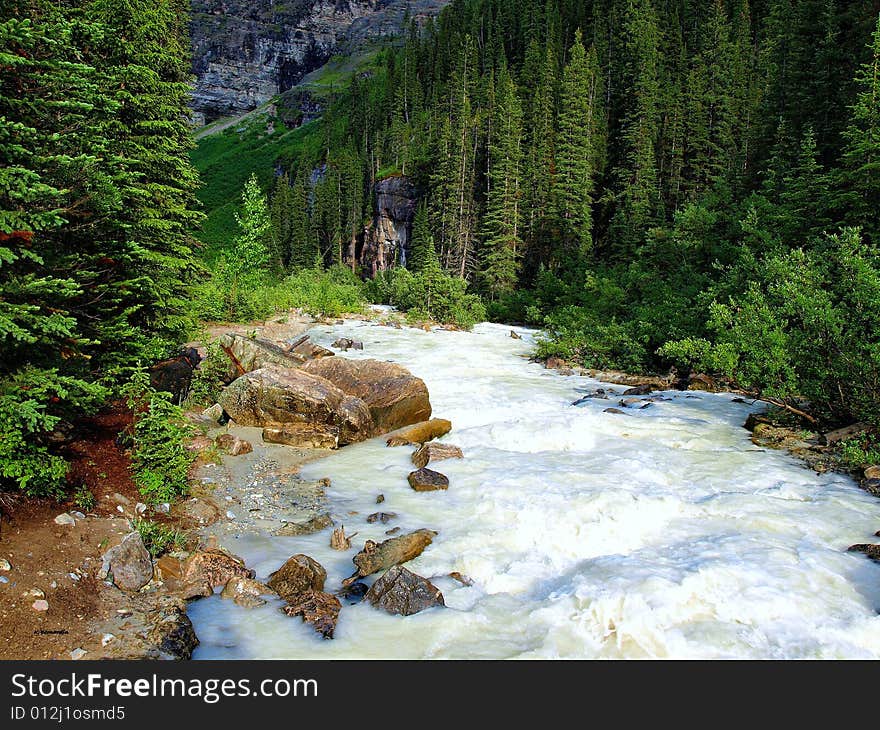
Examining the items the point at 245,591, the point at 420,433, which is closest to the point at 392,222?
the point at 420,433

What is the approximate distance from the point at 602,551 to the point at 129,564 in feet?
19.8

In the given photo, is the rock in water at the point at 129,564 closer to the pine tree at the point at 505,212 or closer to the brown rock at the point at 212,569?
the brown rock at the point at 212,569

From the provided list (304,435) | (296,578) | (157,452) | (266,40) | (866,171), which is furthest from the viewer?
(266,40)

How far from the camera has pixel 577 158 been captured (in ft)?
157

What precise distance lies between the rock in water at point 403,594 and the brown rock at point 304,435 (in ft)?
18.9

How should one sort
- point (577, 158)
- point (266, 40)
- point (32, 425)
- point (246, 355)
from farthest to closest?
1. point (266, 40)
2. point (577, 158)
3. point (246, 355)
4. point (32, 425)

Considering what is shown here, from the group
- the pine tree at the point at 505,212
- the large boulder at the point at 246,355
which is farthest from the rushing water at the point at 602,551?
the pine tree at the point at 505,212

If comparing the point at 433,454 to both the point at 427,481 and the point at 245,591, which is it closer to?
the point at 427,481

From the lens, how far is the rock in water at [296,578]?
20.7 feet

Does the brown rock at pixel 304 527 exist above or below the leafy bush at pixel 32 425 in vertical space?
below

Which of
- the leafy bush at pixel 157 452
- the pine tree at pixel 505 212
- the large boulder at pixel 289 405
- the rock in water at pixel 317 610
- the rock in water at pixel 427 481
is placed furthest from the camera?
the pine tree at pixel 505 212

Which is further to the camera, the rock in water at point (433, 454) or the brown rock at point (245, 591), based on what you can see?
the rock in water at point (433, 454)

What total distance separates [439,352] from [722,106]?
42785 mm

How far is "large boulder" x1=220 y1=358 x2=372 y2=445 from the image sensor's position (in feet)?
39.8
